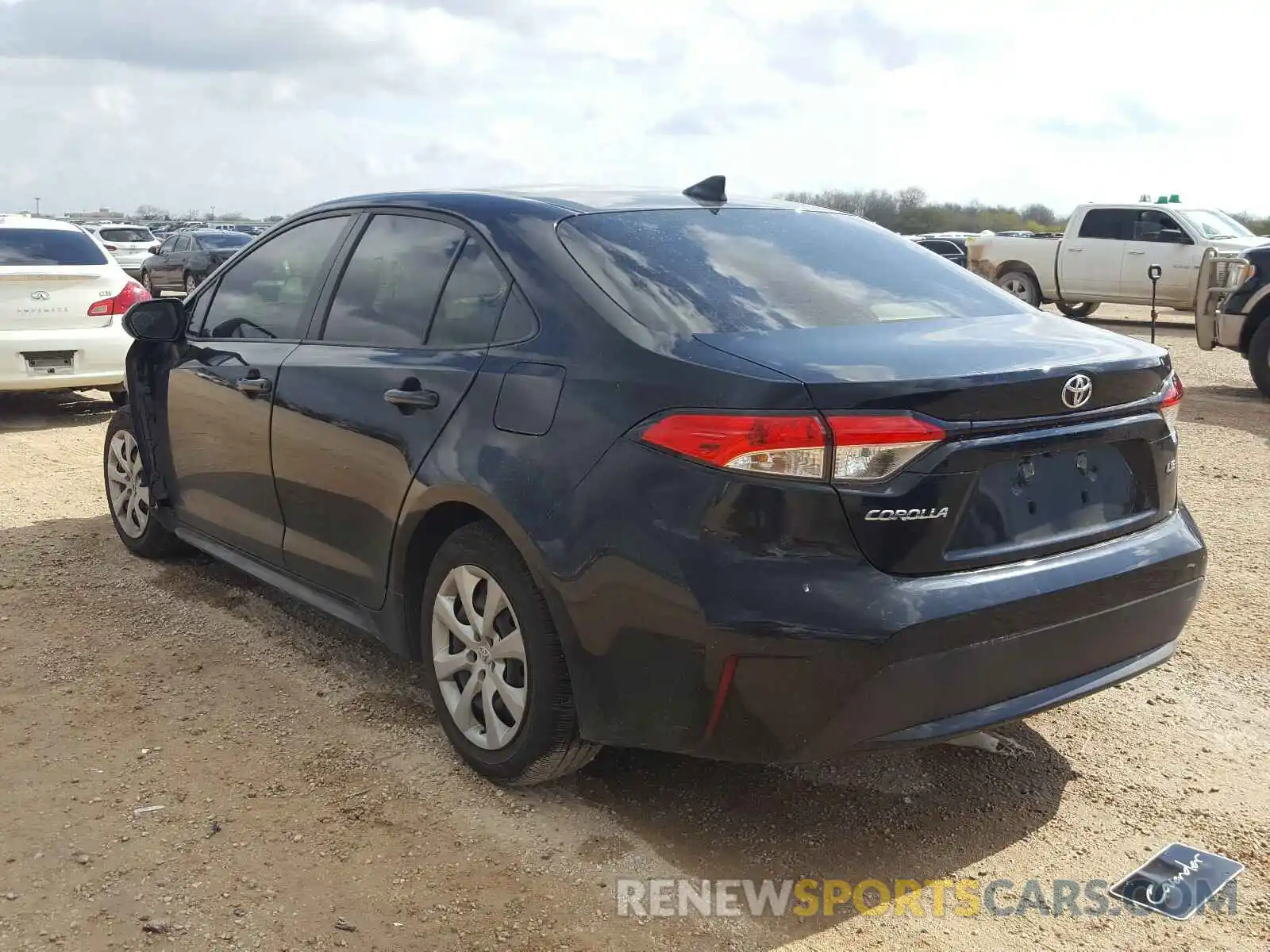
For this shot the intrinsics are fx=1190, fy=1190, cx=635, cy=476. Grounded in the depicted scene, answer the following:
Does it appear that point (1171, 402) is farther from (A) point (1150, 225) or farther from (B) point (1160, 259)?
(A) point (1150, 225)

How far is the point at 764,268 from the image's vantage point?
3.38m

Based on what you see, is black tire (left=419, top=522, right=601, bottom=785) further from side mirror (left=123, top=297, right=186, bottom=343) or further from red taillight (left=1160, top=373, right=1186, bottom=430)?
side mirror (left=123, top=297, right=186, bottom=343)

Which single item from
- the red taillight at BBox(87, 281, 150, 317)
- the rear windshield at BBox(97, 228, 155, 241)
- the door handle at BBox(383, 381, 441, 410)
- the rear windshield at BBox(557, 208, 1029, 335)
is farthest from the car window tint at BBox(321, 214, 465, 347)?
the rear windshield at BBox(97, 228, 155, 241)

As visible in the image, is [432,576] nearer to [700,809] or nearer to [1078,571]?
[700,809]

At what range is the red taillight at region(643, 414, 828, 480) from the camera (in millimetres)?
2609

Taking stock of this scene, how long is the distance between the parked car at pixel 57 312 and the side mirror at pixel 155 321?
4.82 metres

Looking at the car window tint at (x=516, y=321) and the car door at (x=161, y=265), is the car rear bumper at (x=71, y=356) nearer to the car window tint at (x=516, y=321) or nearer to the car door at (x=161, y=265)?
the car window tint at (x=516, y=321)

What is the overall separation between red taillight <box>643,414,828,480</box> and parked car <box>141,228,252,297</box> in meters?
25.2

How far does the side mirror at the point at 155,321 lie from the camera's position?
16.0 ft

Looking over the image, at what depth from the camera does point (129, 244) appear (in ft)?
98.4

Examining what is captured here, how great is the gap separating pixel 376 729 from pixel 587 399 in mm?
1491

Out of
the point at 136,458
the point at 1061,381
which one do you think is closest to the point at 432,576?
the point at 1061,381

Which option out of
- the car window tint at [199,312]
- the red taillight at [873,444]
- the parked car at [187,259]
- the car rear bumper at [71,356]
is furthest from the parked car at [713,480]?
the parked car at [187,259]

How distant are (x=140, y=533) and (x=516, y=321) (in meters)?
3.04
